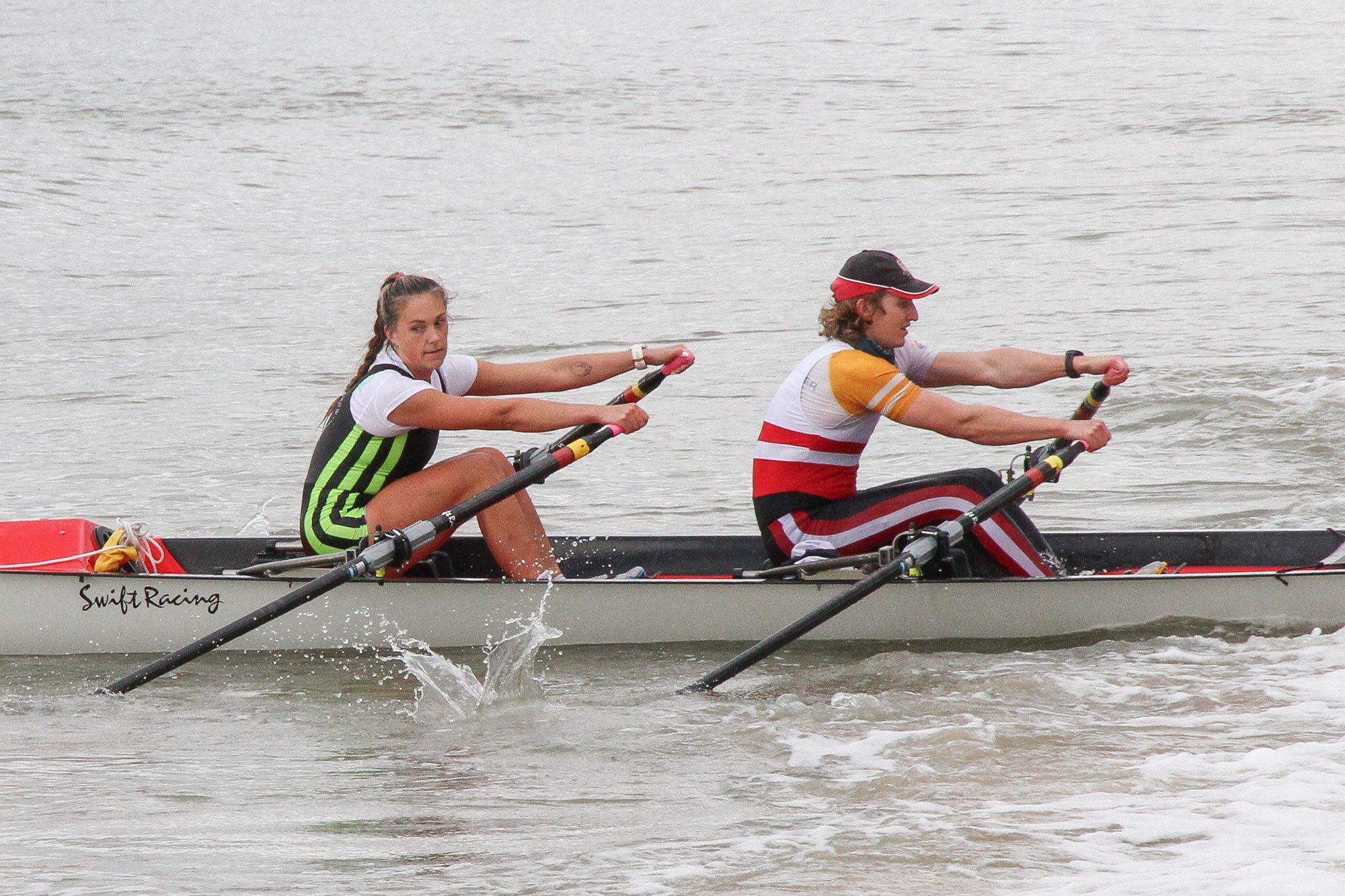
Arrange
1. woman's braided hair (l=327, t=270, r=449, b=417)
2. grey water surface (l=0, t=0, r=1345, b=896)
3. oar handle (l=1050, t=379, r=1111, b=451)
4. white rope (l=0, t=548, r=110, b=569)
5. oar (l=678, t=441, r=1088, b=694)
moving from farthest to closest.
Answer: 1. white rope (l=0, t=548, r=110, b=569)
2. oar handle (l=1050, t=379, r=1111, b=451)
3. woman's braided hair (l=327, t=270, r=449, b=417)
4. oar (l=678, t=441, r=1088, b=694)
5. grey water surface (l=0, t=0, r=1345, b=896)

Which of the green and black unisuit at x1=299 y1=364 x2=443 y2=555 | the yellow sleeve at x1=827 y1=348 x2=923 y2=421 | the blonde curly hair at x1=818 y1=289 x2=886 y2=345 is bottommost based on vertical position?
the green and black unisuit at x1=299 y1=364 x2=443 y2=555

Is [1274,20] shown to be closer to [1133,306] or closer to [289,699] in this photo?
[1133,306]

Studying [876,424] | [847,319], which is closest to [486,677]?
[876,424]

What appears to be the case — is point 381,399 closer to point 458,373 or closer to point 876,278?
point 458,373

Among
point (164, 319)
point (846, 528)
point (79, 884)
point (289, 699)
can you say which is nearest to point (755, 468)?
point (846, 528)

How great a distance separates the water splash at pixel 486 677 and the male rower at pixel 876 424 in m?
1.00

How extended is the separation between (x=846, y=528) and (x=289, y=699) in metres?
2.22

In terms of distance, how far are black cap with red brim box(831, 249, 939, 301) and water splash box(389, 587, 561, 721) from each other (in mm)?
1631

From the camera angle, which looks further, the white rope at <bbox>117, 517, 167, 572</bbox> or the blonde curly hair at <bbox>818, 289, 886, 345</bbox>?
the white rope at <bbox>117, 517, 167, 572</bbox>

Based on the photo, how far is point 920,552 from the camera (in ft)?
18.3

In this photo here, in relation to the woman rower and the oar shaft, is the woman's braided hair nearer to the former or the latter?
the woman rower

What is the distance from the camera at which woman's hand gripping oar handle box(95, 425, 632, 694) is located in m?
5.64

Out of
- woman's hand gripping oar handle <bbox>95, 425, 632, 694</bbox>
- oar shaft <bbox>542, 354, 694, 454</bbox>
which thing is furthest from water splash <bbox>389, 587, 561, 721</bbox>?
oar shaft <bbox>542, 354, 694, 454</bbox>

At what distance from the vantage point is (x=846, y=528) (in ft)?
19.5
